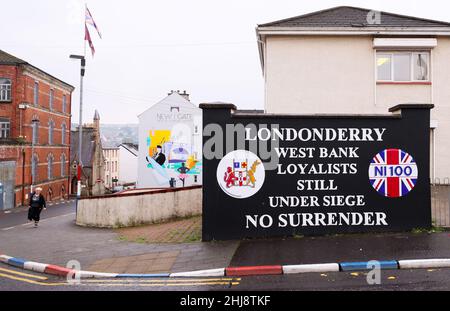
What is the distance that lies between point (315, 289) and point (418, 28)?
1518 cm

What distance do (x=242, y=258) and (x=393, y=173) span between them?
4.94 meters

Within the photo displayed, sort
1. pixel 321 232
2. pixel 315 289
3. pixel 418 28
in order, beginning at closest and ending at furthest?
pixel 315 289
pixel 321 232
pixel 418 28

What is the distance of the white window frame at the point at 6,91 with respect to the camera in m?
40.7

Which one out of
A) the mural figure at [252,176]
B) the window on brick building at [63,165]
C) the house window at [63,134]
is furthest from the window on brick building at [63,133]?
the mural figure at [252,176]

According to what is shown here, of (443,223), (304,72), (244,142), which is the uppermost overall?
(304,72)

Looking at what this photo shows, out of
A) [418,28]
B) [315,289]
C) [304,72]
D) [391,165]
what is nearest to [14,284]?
[315,289]

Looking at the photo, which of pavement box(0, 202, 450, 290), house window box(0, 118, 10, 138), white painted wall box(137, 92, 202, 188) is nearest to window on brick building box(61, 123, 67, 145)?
house window box(0, 118, 10, 138)

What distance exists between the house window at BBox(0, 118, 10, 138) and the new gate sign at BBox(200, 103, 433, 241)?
36.5 meters

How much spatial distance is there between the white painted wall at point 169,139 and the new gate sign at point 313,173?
3135 centimetres

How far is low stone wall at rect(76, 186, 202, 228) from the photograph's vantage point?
16.4m

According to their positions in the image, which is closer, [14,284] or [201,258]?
[14,284]

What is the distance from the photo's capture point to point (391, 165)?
1112cm

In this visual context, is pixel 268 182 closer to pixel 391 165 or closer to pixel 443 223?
pixel 391 165
